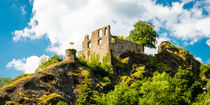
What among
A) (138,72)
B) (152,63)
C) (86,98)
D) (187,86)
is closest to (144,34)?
(152,63)

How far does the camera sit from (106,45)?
60.3 metres

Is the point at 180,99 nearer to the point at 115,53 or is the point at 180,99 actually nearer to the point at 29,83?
the point at 115,53

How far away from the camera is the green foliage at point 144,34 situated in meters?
70.1

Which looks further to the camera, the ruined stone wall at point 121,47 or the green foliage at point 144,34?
the green foliage at point 144,34

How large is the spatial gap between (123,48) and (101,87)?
53.6 feet

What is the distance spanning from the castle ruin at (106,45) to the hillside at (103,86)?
1792 millimetres

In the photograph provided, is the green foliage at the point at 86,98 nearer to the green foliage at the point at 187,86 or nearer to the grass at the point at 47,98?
the grass at the point at 47,98

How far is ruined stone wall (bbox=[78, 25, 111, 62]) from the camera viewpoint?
198 ft

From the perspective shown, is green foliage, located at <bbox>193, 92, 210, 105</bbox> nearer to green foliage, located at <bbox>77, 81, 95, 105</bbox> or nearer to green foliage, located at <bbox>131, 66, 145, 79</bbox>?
green foliage, located at <bbox>131, 66, 145, 79</bbox>

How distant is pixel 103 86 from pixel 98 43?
16173 mm

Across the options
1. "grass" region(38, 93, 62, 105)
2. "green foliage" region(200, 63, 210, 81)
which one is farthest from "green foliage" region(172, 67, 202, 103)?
"green foliage" region(200, 63, 210, 81)

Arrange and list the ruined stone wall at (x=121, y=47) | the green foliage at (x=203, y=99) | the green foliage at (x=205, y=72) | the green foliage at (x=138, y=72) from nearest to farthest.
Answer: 1. the green foliage at (x=203, y=99)
2. the green foliage at (x=138, y=72)
3. the ruined stone wall at (x=121, y=47)
4. the green foliage at (x=205, y=72)

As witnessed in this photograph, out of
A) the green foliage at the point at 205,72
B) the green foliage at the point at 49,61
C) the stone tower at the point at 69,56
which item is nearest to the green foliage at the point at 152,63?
the green foliage at the point at 205,72

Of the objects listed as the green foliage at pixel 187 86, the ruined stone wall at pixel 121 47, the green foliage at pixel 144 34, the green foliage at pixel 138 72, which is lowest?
the green foliage at pixel 187 86
